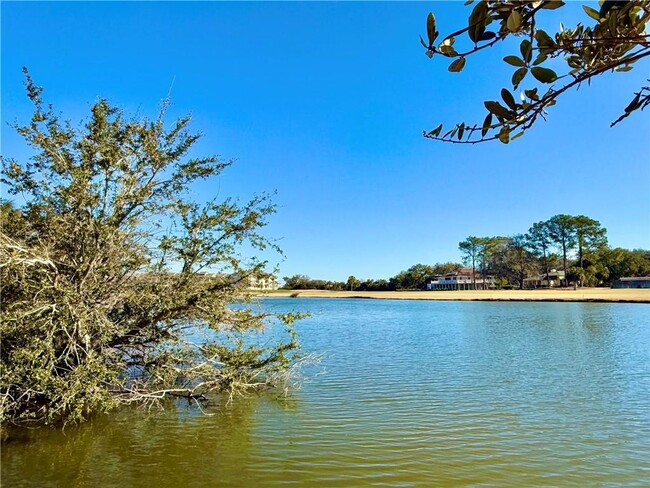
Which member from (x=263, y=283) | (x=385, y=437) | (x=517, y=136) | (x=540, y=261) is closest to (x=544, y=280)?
(x=540, y=261)

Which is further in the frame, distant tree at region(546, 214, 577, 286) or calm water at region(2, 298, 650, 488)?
distant tree at region(546, 214, 577, 286)

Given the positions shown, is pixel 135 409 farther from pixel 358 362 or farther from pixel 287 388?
pixel 358 362

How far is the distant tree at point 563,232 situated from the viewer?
3369 inches

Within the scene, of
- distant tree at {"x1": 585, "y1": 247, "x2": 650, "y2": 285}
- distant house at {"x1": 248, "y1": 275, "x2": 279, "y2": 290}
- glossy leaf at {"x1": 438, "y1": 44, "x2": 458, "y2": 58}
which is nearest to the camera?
glossy leaf at {"x1": 438, "y1": 44, "x2": 458, "y2": 58}

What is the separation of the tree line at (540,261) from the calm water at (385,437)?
223 ft

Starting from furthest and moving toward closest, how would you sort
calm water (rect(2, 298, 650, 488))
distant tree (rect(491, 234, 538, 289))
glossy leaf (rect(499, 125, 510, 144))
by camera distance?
distant tree (rect(491, 234, 538, 289))
calm water (rect(2, 298, 650, 488))
glossy leaf (rect(499, 125, 510, 144))

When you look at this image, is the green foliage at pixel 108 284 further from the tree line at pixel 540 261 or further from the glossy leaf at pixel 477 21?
the tree line at pixel 540 261

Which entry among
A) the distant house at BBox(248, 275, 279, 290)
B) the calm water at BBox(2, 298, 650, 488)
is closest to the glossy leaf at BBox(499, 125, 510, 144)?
the calm water at BBox(2, 298, 650, 488)

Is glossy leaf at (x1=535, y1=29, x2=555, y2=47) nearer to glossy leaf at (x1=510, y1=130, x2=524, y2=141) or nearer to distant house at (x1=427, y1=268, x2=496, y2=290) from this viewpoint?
glossy leaf at (x1=510, y1=130, x2=524, y2=141)

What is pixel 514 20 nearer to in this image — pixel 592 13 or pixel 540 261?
pixel 592 13

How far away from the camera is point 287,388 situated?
1119 cm

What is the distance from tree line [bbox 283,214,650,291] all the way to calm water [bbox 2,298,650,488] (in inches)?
2673

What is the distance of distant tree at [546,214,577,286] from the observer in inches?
3369

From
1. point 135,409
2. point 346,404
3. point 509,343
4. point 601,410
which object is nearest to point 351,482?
point 346,404
